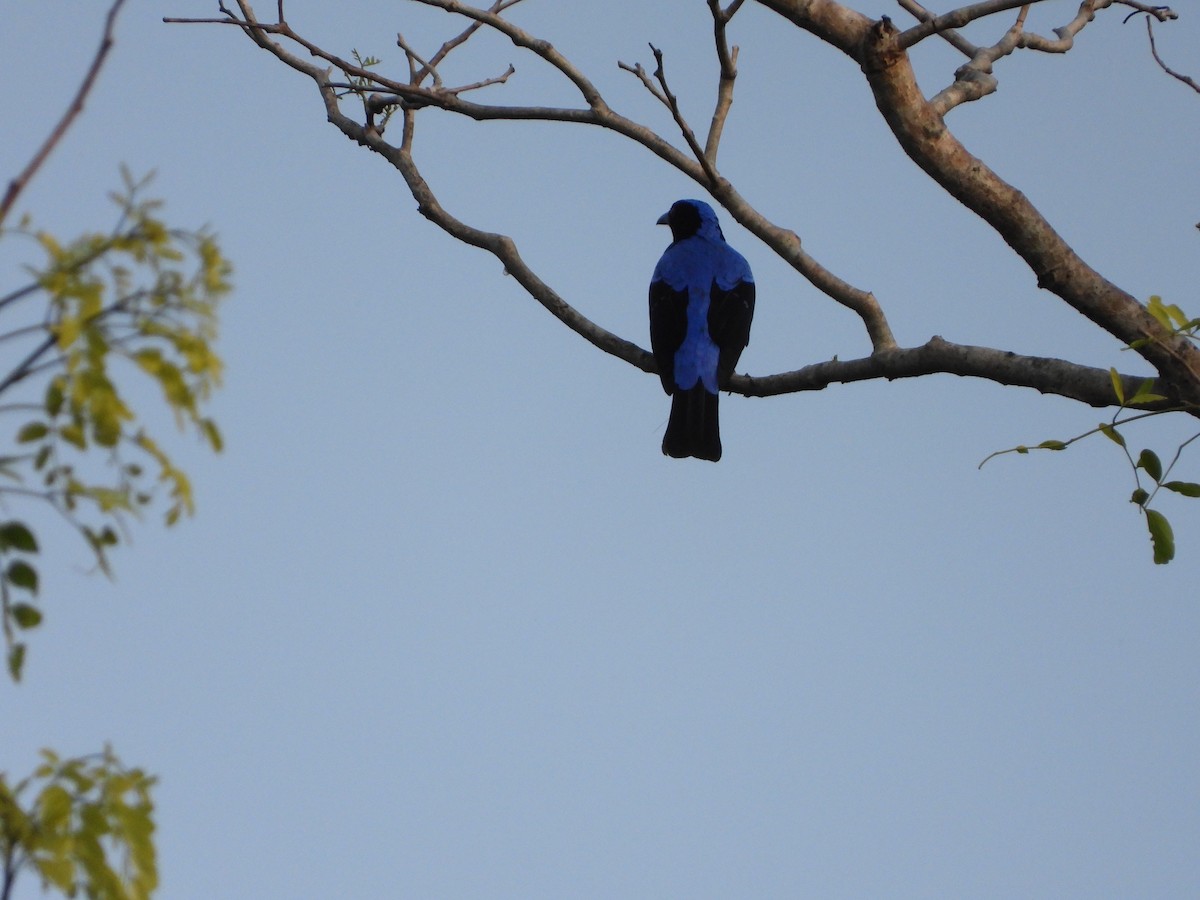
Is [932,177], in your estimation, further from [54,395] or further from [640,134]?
[54,395]

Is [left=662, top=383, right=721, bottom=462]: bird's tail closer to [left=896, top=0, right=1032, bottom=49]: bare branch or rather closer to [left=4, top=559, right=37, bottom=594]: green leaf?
[left=896, top=0, right=1032, bottom=49]: bare branch

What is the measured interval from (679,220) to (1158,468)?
6.04m

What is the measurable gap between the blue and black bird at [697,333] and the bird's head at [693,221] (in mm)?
621

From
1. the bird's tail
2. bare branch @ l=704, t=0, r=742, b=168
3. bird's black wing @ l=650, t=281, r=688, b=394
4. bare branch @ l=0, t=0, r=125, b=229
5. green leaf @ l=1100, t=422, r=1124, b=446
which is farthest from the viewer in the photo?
bird's black wing @ l=650, t=281, r=688, b=394

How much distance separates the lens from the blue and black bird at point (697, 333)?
6980 mm

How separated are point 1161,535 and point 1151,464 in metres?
0.17

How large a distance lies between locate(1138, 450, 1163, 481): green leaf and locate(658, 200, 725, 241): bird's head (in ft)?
18.8

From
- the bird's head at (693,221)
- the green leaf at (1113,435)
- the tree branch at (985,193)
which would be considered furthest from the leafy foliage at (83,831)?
the bird's head at (693,221)

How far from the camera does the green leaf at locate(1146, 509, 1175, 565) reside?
10.4 feet

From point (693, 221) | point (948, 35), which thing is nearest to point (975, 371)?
point (948, 35)

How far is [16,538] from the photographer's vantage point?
1.43 metres

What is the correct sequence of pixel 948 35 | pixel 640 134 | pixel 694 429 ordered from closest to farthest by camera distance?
pixel 640 134, pixel 948 35, pixel 694 429

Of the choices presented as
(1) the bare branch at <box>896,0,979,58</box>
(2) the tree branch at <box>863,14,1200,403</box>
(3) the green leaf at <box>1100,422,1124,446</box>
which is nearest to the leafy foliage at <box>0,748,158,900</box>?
(3) the green leaf at <box>1100,422,1124,446</box>

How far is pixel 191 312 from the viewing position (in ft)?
4.76
